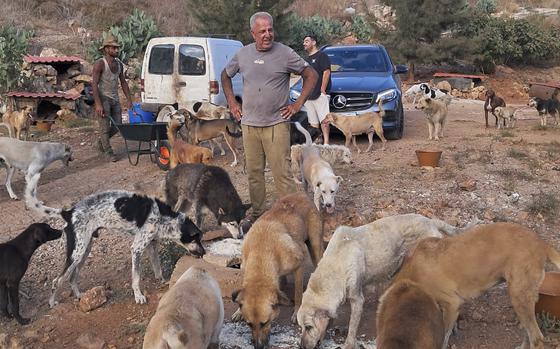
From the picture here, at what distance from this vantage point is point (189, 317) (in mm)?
3779

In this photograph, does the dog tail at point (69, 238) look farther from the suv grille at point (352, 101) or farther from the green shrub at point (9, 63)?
the green shrub at point (9, 63)

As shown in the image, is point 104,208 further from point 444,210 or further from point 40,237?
→ point 444,210

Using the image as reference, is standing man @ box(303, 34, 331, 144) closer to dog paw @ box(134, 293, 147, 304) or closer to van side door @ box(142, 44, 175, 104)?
van side door @ box(142, 44, 175, 104)

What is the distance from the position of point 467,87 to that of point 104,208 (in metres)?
21.5

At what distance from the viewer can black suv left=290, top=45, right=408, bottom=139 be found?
12109 mm

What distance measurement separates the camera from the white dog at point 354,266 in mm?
4105

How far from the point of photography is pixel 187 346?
3.57 metres

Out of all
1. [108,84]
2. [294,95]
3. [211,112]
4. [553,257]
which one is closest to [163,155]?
[108,84]

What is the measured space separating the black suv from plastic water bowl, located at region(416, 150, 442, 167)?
2.75 m

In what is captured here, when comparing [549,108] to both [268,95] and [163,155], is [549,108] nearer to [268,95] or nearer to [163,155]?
[163,155]

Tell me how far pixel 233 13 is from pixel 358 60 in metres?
12.6

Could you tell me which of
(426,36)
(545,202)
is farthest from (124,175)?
(426,36)

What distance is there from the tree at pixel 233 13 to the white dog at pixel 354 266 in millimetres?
20548

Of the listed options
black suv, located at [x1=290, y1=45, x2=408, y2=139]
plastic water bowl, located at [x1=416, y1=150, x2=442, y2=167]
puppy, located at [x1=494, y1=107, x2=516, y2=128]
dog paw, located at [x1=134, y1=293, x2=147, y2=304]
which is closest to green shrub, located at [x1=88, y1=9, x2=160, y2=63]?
black suv, located at [x1=290, y1=45, x2=408, y2=139]
